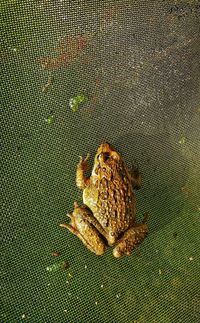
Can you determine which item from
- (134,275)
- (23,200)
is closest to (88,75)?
(23,200)

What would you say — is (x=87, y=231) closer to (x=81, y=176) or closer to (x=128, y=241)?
(x=128, y=241)

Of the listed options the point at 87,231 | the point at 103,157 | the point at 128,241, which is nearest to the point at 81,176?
the point at 103,157

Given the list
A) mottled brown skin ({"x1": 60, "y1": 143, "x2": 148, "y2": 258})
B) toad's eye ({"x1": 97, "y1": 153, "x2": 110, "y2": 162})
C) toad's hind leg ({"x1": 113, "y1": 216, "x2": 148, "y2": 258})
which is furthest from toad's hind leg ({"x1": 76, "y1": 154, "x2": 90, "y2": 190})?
toad's hind leg ({"x1": 113, "y1": 216, "x2": 148, "y2": 258})

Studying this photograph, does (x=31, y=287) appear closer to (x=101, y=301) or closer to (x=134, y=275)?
(x=101, y=301)

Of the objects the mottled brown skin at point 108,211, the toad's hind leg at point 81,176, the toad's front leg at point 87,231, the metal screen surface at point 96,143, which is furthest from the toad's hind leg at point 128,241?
the toad's hind leg at point 81,176

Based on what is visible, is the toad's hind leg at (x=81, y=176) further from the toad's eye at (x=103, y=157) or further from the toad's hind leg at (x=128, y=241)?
the toad's hind leg at (x=128, y=241)

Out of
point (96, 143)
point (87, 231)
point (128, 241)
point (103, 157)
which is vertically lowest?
point (128, 241)
